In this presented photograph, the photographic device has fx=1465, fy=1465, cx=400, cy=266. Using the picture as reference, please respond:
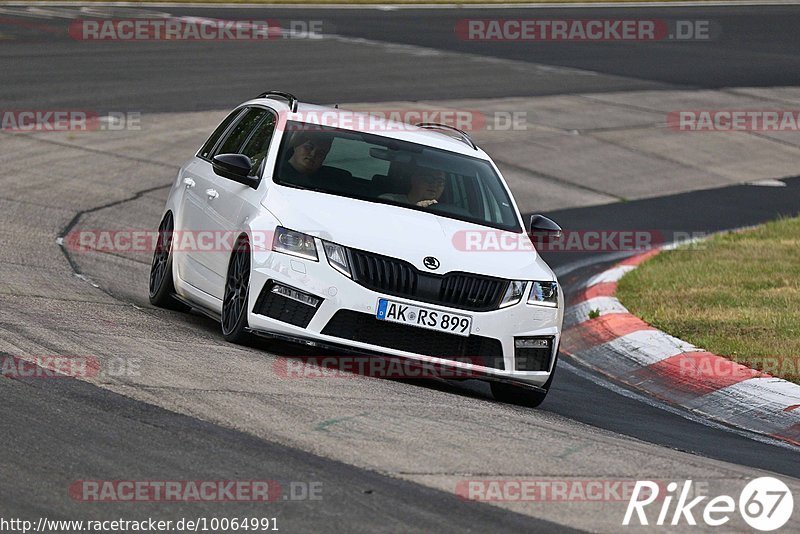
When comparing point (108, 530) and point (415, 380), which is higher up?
point (108, 530)

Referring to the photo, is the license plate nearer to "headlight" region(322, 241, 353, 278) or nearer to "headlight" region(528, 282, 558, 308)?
"headlight" region(322, 241, 353, 278)

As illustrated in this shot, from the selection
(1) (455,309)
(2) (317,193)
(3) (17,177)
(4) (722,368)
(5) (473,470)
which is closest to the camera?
(5) (473,470)

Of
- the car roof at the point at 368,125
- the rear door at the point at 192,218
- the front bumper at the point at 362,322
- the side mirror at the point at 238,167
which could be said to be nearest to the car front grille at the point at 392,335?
the front bumper at the point at 362,322

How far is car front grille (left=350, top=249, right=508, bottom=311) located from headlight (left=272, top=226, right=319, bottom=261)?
25 centimetres

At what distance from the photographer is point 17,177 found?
53.6 ft

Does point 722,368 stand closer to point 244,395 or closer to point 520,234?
point 520,234

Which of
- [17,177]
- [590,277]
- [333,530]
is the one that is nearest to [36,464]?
[333,530]

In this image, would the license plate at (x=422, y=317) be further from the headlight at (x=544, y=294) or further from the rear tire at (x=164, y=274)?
the rear tire at (x=164, y=274)

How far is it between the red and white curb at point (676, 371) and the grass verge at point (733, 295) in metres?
0.17

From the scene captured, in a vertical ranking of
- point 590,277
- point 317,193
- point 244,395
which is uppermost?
point 317,193

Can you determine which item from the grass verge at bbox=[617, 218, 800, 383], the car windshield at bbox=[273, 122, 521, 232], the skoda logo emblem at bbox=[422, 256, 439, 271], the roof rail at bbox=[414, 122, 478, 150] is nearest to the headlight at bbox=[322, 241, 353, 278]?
the skoda logo emblem at bbox=[422, 256, 439, 271]

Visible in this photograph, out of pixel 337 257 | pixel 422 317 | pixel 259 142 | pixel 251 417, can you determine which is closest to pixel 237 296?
pixel 337 257

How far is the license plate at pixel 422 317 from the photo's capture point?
8.44 metres

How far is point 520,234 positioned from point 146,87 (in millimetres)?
15354
